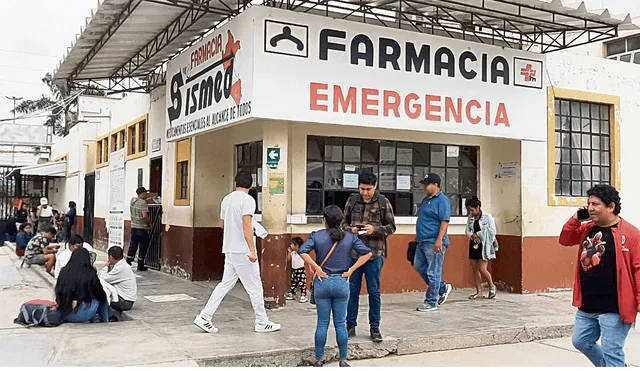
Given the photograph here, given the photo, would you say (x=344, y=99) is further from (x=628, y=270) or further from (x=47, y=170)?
(x=47, y=170)

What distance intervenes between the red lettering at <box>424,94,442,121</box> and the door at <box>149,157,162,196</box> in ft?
23.3

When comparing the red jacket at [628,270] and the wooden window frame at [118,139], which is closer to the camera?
the red jacket at [628,270]

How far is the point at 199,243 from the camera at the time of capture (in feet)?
36.1

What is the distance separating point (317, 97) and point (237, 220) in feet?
6.63

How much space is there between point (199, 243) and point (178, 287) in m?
0.93

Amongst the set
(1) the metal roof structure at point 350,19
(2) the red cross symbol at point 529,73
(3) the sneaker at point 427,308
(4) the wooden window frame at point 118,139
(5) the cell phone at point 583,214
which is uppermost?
(1) the metal roof structure at point 350,19

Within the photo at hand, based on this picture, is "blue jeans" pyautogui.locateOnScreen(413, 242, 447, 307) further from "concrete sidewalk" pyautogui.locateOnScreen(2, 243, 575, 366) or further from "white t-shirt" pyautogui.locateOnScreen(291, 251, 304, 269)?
"white t-shirt" pyautogui.locateOnScreen(291, 251, 304, 269)

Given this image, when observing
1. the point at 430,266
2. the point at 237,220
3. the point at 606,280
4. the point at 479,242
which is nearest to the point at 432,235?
the point at 430,266

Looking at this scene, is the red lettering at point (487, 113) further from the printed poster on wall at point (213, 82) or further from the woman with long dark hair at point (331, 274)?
the woman with long dark hair at point (331, 274)

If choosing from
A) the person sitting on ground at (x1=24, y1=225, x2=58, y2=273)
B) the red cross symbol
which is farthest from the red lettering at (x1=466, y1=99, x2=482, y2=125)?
the person sitting on ground at (x1=24, y1=225, x2=58, y2=273)

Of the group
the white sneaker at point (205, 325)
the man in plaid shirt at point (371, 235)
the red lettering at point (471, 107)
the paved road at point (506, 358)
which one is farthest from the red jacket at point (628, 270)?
the red lettering at point (471, 107)

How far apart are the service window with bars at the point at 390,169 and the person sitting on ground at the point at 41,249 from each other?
6683mm

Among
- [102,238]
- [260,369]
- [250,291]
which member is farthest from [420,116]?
[102,238]

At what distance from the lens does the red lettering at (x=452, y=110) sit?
353 inches
